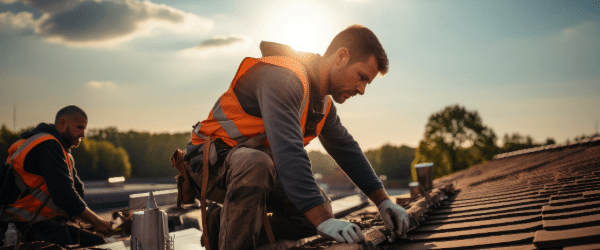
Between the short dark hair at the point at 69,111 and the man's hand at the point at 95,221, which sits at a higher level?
the short dark hair at the point at 69,111

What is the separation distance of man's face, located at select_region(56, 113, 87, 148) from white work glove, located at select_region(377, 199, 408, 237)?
3.53 meters

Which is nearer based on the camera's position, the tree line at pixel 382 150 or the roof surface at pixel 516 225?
the roof surface at pixel 516 225

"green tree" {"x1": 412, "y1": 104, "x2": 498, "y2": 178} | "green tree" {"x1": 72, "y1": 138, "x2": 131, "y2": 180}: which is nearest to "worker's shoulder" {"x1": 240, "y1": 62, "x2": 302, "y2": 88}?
"green tree" {"x1": 412, "y1": 104, "x2": 498, "y2": 178}

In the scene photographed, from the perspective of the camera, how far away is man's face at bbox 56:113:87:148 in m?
4.33

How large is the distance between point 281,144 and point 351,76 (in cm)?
88

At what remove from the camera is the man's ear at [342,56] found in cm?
266

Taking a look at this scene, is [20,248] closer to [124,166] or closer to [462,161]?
[462,161]

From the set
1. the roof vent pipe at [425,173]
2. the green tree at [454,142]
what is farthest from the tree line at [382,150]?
the roof vent pipe at [425,173]

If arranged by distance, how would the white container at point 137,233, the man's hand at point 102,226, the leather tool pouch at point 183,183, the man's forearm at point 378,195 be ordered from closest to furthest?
the white container at point 137,233, the leather tool pouch at point 183,183, the man's forearm at point 378,195, the man's hand at point 102,226

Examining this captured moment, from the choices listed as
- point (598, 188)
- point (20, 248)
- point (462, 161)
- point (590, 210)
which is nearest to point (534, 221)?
point (590, 210)

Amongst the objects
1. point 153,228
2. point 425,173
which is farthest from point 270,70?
point 425,173

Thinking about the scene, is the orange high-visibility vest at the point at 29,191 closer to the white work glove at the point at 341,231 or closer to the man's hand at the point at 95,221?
the man's hand at the point at 95,221

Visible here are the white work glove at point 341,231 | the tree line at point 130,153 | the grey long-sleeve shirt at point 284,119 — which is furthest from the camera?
the tree line at point 130,153

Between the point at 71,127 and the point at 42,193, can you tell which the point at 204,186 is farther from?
the point at 71,127
